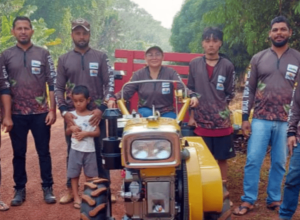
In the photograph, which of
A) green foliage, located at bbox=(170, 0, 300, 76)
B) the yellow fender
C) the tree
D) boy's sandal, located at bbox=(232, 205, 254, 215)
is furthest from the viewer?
the tree

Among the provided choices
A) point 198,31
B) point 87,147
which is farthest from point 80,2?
point 87,147

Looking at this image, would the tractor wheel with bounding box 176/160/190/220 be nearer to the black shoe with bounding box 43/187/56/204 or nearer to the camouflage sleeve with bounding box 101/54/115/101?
the camouflage sleeve with bounding box 101/54/115/101

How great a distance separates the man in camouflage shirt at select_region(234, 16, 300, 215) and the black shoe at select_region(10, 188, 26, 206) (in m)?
2.62

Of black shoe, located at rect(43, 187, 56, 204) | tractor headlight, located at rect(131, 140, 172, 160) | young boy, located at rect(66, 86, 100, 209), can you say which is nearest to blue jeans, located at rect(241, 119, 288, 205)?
young boy, located at rect(66, 86, 100, 209)

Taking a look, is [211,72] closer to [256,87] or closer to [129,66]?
[256,87]

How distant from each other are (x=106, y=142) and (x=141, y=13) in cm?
11577

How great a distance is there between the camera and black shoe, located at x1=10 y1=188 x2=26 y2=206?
19.3 feet

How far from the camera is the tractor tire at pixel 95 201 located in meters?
4.05

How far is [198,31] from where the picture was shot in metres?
23.2

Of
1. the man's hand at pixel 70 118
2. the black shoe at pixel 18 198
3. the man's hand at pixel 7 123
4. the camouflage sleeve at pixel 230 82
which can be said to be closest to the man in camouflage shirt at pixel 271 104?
the camouflage sleeve at pixel 230 82

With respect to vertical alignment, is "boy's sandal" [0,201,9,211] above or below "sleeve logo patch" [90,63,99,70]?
below

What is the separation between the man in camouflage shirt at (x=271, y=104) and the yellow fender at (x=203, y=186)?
1.18 meters

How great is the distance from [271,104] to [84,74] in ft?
7.23

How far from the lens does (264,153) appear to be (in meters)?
5.38
